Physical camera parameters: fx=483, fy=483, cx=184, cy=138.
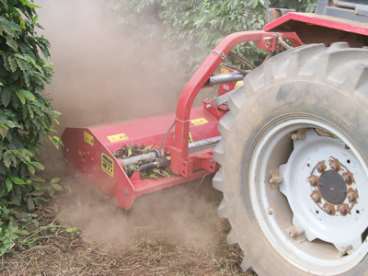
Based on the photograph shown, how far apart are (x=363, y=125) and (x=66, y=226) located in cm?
186

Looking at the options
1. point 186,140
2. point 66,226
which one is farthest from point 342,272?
point 66,226

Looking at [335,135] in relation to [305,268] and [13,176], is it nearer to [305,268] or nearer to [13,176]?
[305,268]

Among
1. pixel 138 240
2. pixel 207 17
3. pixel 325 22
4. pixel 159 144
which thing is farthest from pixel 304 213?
pixel 207 17

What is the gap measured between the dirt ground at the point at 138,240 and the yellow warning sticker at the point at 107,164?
30cm

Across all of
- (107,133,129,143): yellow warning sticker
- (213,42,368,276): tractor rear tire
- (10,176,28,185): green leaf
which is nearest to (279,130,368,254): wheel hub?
(213,42,368,276): tractor rear tire

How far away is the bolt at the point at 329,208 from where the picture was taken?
7.16ft

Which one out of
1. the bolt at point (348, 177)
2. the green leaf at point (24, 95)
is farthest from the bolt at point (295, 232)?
the green leaf at point (24, 95)

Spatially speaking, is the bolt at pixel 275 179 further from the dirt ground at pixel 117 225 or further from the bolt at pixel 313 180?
the dirt ground at pixel 117 225

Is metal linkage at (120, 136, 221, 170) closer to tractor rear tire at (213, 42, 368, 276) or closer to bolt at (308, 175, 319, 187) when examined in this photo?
tractor rear tire at (213, 42, 368, 276)

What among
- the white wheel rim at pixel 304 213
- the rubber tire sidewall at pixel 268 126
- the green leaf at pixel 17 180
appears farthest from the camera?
the green leaf at pixel 17 180

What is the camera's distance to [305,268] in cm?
216

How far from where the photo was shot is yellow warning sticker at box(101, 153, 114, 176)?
2915 millimetres

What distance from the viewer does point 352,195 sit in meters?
2.09

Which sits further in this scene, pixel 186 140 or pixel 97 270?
pixel 186 140
